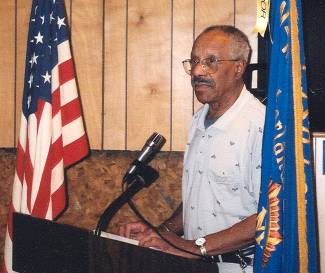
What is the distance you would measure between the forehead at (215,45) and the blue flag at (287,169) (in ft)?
1.31

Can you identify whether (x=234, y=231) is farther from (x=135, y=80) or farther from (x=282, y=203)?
(x=135, y=80)

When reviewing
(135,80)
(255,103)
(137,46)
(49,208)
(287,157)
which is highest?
(137,46)

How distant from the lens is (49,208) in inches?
83.0

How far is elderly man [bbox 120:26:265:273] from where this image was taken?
59.1 inches

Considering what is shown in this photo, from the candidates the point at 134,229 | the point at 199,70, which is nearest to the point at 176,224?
the point at 134,229

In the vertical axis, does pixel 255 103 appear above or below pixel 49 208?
above

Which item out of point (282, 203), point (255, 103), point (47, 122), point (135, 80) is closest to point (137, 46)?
point (135, 80)

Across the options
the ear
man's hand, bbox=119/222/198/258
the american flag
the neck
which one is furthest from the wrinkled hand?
the american flag

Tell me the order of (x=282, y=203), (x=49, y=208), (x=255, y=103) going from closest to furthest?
(x=282, y=203) < (x=255, y=103) < (x=49, y=208)

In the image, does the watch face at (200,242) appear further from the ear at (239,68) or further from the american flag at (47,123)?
the american flag at (47,123)

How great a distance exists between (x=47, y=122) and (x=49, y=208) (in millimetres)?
471

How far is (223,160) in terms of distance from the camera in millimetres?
1609

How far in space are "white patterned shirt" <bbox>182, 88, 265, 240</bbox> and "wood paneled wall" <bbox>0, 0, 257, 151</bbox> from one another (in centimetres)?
65

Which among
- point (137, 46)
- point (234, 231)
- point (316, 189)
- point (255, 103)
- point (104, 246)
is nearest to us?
point (104, 246)
